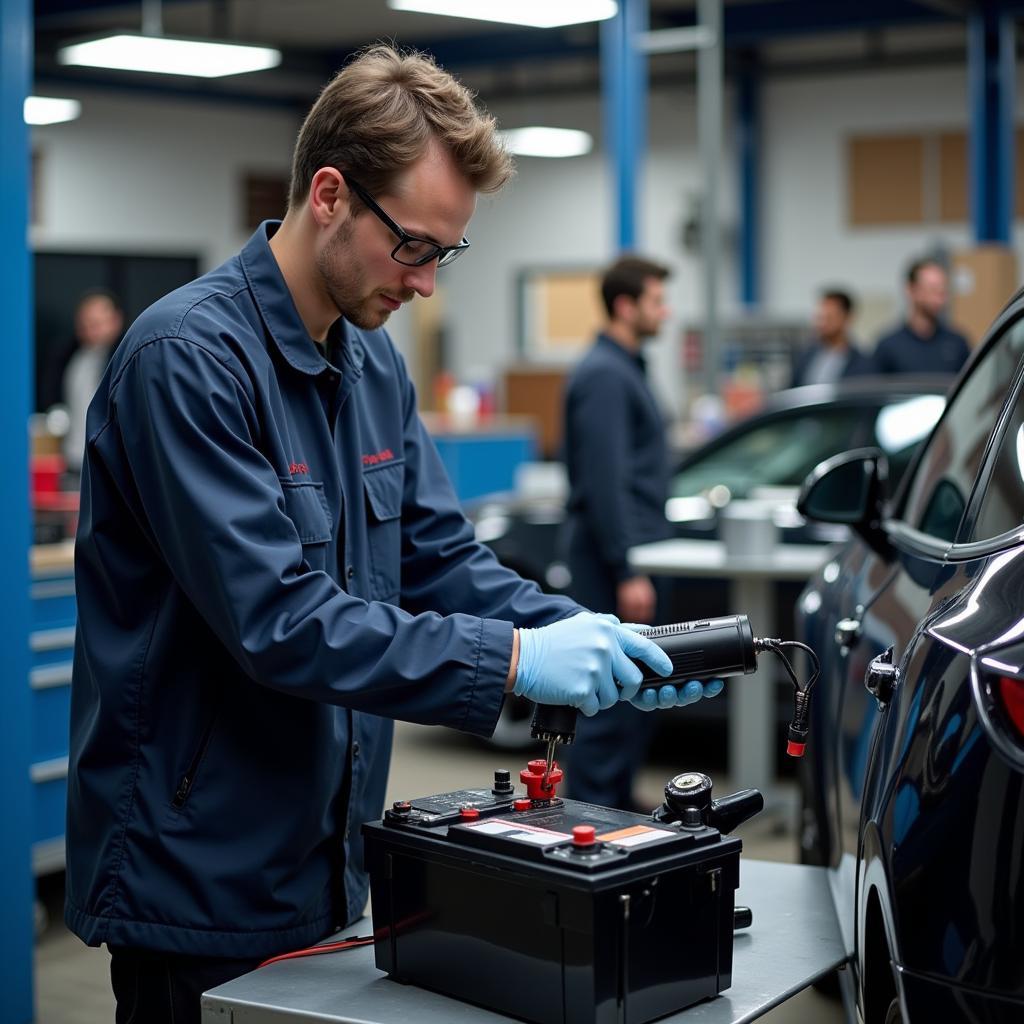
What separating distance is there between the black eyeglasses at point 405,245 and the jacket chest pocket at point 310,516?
1.00ft

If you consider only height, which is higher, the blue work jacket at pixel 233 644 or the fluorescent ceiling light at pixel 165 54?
the fluorescent ceiling light at pixel 165 54

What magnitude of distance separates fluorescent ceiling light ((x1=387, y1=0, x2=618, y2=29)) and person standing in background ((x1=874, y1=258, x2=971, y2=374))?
224cm

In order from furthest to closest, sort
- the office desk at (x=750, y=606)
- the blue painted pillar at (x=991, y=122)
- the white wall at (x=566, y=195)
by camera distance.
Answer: the white wall at (x=566, y=195), the blue painted pillar at (x=991, y=122), the office desk at (x=750, y=606)

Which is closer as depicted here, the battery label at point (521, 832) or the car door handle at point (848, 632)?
the battery label at point (521, 832)

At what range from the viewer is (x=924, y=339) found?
854 cm

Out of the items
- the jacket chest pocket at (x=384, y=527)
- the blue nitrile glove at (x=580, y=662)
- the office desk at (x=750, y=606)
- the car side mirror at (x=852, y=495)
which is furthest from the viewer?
the office desk at (x=750, y=606)

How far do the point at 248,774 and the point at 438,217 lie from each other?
2.39ft

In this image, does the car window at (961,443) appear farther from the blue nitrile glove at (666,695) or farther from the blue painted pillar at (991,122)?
the blue painted pillar at (991,122)

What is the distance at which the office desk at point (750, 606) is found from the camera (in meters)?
5.10

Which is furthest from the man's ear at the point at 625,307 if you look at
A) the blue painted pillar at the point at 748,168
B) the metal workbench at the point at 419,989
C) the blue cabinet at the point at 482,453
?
the blue painted pillar at the point at 748,168

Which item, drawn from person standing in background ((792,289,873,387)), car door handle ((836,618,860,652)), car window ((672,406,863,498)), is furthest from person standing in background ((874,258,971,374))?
car door handle ((836,618,860,652))

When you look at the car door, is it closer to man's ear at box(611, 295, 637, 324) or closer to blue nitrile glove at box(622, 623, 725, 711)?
blue nitrile glove at box(622, 623, 725, 711)

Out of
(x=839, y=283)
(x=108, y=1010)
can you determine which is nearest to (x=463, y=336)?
(x=839, y=283)

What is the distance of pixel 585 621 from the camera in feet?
6.25
